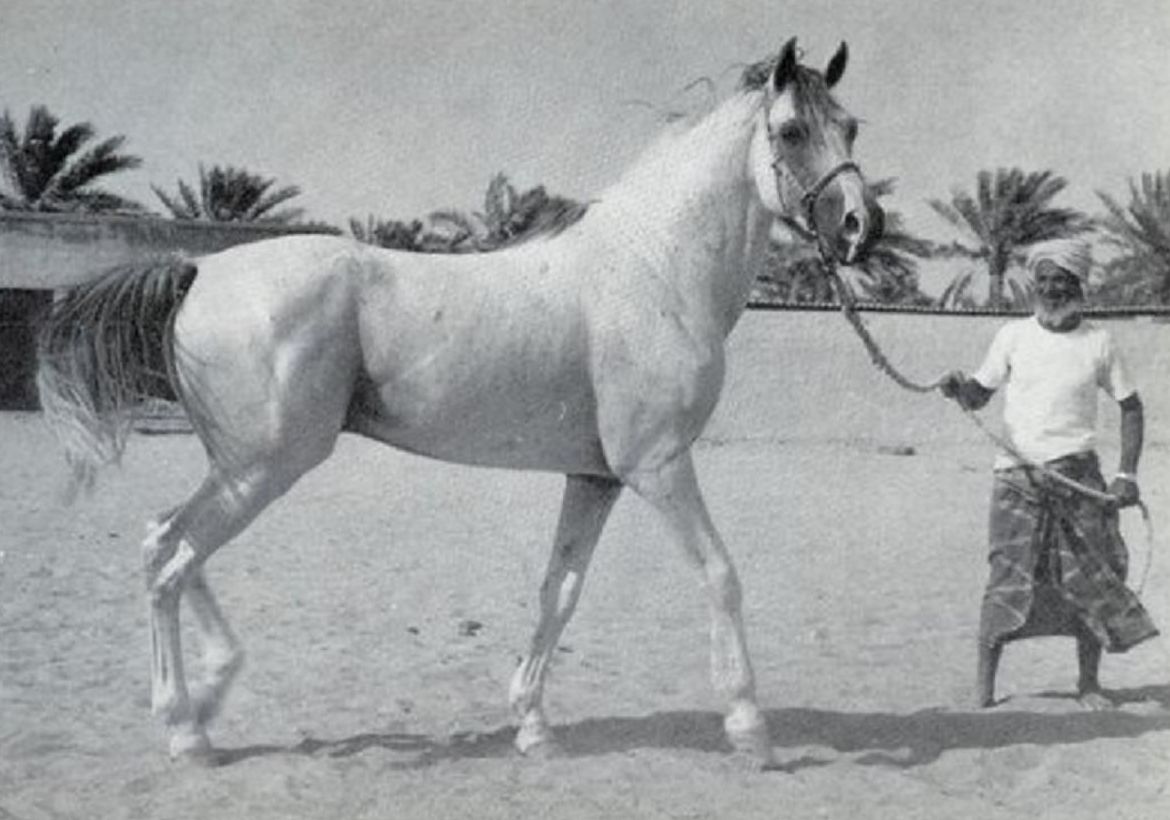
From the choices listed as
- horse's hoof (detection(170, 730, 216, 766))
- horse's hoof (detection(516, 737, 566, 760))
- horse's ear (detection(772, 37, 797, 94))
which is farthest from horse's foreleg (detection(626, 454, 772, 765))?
horse's hoof (detection(170, 730, 216, 766))

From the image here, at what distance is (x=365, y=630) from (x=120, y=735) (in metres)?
1.38

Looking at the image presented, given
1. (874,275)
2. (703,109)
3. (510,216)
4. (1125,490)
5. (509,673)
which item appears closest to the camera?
(703,109)

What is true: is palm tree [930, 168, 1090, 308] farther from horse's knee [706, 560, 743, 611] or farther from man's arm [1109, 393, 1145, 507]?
horse's knee [706, 560, 743, 611]

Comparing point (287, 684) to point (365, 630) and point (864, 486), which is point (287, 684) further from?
point (864, 486)

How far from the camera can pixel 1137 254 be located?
10.9 meters

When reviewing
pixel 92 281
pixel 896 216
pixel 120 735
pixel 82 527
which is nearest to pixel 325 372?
pixel 92 281

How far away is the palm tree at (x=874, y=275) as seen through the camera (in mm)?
17719

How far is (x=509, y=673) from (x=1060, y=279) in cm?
222

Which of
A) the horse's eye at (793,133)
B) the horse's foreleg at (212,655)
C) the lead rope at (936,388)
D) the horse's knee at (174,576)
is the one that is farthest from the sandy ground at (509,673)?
the horse's eye at (793,133)

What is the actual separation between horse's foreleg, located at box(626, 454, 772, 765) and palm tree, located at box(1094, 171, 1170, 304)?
444 centimetres

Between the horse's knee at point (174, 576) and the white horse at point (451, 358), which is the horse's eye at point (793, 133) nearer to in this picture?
the white horse at point (451, 358)

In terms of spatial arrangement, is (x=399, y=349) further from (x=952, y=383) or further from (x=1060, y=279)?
(x=1060, y=279)

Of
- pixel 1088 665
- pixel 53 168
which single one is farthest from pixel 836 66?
pixel 53 168

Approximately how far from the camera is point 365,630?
4895mm
